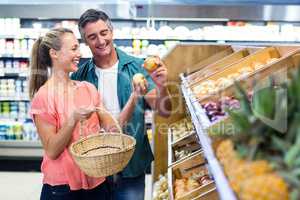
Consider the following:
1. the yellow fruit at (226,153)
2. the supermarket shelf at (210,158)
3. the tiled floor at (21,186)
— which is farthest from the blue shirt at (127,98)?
the tiled floor at (21,186)

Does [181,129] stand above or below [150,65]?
below

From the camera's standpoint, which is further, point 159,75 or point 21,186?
point 21,186

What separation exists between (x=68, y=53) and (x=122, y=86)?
0.43 meters

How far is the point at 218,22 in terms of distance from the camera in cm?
481

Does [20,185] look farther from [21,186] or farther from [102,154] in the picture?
[102,154]

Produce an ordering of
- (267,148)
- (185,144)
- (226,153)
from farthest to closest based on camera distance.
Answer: (185,144) → (226,153) → (267,148)

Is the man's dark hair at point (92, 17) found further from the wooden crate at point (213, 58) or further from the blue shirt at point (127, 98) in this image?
the wooden crate at point (213, 58)

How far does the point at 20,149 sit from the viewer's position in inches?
192

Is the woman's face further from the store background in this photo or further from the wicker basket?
the store background

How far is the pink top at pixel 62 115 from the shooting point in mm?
1979

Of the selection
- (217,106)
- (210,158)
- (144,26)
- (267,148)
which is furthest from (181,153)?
(144,26)

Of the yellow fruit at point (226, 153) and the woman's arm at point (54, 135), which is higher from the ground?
the yellow fruit at point (226, 153)

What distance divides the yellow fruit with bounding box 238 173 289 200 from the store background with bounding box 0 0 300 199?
11.4 ft

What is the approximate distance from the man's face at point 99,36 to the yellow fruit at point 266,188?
4.87ft
